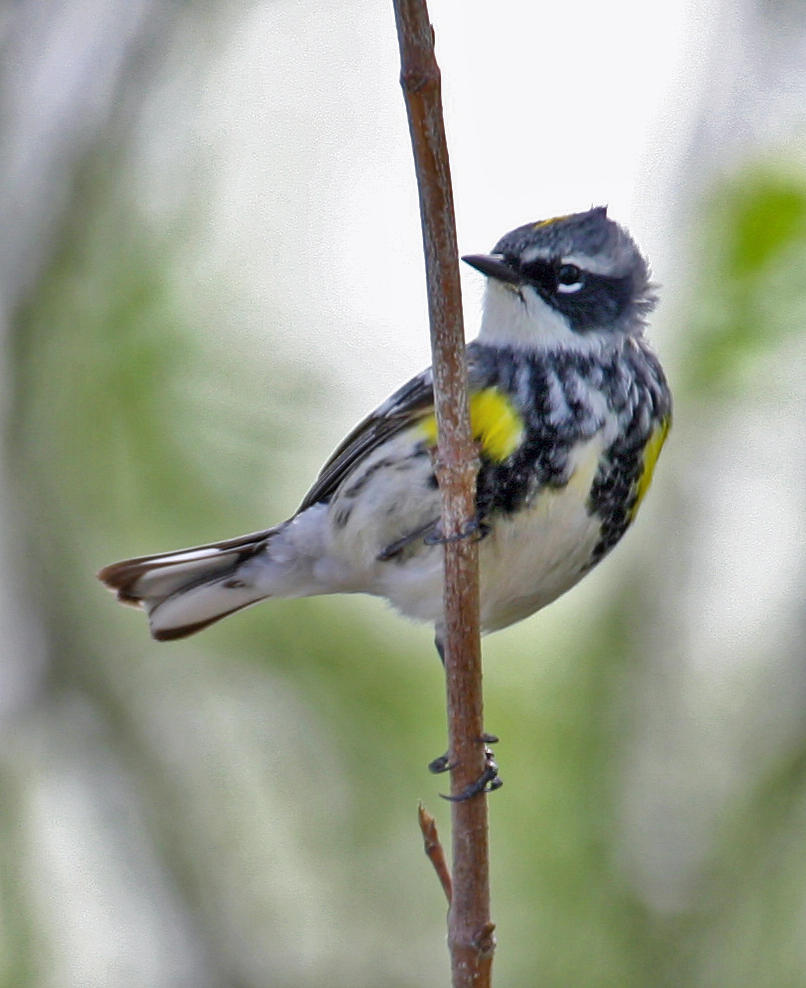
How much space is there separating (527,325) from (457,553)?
117 centimetres

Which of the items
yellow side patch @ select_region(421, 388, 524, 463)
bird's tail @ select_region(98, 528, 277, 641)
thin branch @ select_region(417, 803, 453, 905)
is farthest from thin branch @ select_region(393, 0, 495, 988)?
bird's tail @ select_region(98, 528, 277, 641)

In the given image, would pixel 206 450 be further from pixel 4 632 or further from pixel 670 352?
pixel 670 352

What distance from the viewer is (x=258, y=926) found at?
4883 millimetres

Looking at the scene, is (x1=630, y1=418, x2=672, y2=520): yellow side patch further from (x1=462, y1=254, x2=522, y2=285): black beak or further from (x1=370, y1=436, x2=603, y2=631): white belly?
(x1=462, y1=254, x2=522, y2=285): black beak

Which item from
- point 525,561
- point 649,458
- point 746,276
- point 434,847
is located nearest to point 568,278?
point 649,458

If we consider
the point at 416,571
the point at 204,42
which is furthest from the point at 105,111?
the point at 416,571

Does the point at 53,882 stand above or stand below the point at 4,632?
below

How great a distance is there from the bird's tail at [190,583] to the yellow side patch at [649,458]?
40.2 inches

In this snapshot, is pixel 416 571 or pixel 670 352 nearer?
pixel 416 571

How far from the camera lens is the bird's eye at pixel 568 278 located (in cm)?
357

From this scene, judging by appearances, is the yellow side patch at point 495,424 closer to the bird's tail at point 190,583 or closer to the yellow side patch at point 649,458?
the yellow side patch at point 649,458

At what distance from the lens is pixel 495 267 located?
11.0 feet

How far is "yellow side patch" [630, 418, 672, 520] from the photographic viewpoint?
137 inches

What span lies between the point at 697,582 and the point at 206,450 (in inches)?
69.6
